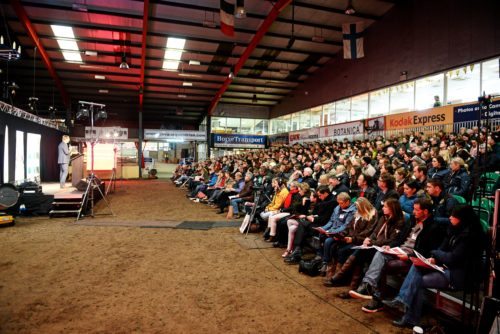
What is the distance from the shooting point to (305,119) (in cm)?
2066

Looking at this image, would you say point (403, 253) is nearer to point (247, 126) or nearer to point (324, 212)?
point (324, 212)

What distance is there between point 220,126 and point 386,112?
13.2 metres

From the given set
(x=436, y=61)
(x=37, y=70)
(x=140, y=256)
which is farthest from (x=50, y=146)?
(x=436, y=61)

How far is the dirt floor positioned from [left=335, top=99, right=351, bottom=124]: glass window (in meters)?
12.1

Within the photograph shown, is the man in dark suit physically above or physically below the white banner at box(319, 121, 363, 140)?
below

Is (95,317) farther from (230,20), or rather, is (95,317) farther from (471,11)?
(471,11)

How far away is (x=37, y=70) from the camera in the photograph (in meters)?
16.8

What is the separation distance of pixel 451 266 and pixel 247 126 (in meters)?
22.9

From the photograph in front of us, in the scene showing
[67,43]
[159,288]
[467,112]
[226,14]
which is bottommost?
[159,288]

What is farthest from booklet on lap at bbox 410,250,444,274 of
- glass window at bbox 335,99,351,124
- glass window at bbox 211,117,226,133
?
glass window at bbox 211,117,226,133

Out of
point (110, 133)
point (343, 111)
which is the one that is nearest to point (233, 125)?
point (110, 133)

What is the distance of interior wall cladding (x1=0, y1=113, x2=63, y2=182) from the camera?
30.1 feet

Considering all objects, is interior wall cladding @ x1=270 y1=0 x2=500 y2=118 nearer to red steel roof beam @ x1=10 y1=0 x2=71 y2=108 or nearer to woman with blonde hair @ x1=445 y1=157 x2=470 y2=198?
woman with blonde hair @ x1=445 y1=157 x2=470 y2=198

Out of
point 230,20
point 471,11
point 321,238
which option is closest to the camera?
point 321,238
